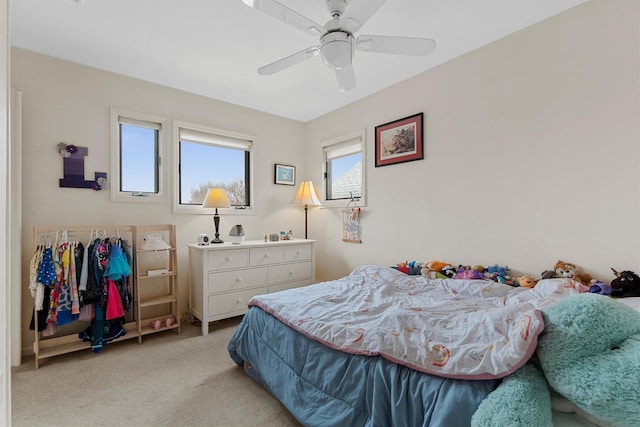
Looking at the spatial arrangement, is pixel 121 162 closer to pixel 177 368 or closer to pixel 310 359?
pixel 177 368

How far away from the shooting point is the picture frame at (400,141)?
2764mm

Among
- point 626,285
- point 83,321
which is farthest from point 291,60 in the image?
point 83,321

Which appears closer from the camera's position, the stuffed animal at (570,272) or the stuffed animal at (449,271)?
the stuffed animal at (570,272)

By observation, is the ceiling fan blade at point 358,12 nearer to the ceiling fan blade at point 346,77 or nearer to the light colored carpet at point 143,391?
the ceiling fan blade at point 346,77

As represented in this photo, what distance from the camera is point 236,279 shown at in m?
2.90

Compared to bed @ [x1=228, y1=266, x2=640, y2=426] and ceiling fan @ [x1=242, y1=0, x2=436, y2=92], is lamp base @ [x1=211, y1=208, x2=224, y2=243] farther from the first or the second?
ceiling fan @ [x1=242, y1=0, x2=436, y2=92]

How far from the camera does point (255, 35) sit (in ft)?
7.04

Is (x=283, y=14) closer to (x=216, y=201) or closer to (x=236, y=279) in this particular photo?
(x=216, y=201)

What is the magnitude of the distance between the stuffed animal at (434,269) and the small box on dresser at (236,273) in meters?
1.46

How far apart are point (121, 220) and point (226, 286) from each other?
117 cm

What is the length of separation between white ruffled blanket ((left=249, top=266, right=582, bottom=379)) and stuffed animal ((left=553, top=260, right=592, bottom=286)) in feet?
0.70

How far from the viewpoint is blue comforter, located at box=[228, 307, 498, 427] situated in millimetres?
965

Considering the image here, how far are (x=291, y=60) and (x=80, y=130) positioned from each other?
2066 mm

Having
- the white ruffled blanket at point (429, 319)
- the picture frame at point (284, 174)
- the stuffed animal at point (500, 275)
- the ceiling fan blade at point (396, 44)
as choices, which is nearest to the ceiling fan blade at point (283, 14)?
the ceiling fan blade at point (396, 44)
